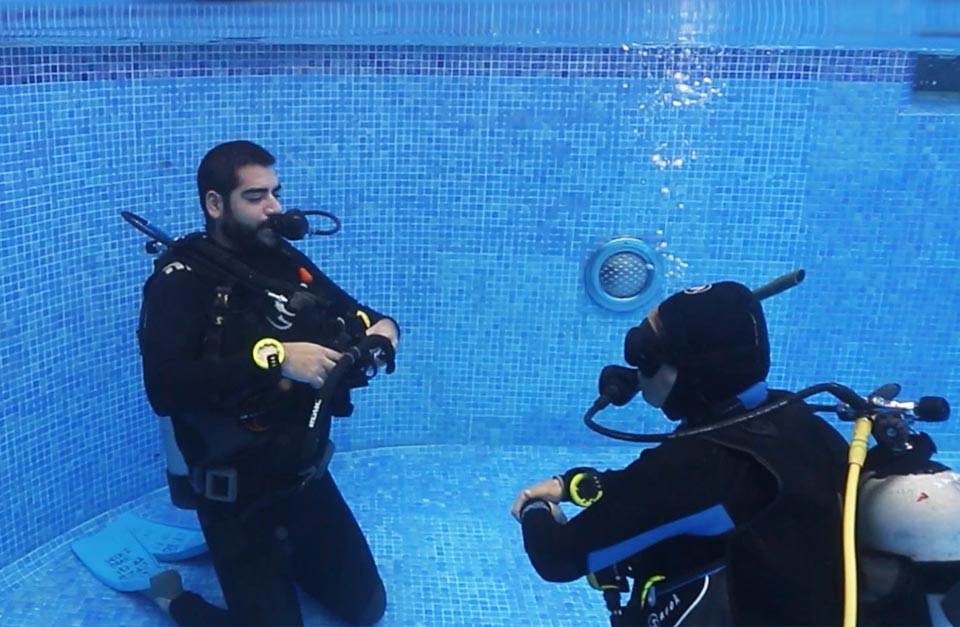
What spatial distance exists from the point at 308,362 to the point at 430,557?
4.20 feet

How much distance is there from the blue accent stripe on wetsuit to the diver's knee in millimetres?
1195

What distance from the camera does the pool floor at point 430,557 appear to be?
107 inches

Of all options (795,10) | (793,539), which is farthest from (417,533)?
(795,10)

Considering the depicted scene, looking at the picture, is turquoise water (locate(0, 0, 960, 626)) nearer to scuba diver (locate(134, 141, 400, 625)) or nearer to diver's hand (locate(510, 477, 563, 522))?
scuba diver (locate(134, 141, 400, 625))

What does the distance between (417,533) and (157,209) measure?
4.85 ft

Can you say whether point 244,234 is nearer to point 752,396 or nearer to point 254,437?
Answer: point 254,437

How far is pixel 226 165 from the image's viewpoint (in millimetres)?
2209

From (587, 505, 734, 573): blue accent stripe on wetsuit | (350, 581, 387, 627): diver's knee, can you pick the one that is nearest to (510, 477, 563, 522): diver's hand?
(587, 505, 734, 573): blue accent stripe on wetsuit

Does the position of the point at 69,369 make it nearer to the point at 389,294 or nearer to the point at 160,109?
the point at 160,109

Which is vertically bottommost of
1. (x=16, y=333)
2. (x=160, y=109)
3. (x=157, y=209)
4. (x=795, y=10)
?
(x=16, y=333)

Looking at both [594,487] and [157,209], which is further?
[157,209]

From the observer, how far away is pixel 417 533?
3158 millimetres

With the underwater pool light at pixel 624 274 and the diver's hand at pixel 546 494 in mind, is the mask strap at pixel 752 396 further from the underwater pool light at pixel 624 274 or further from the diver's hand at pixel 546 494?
the underwater pool light at pixel 624 274

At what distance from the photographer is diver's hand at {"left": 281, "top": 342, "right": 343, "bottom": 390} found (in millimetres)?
1995
